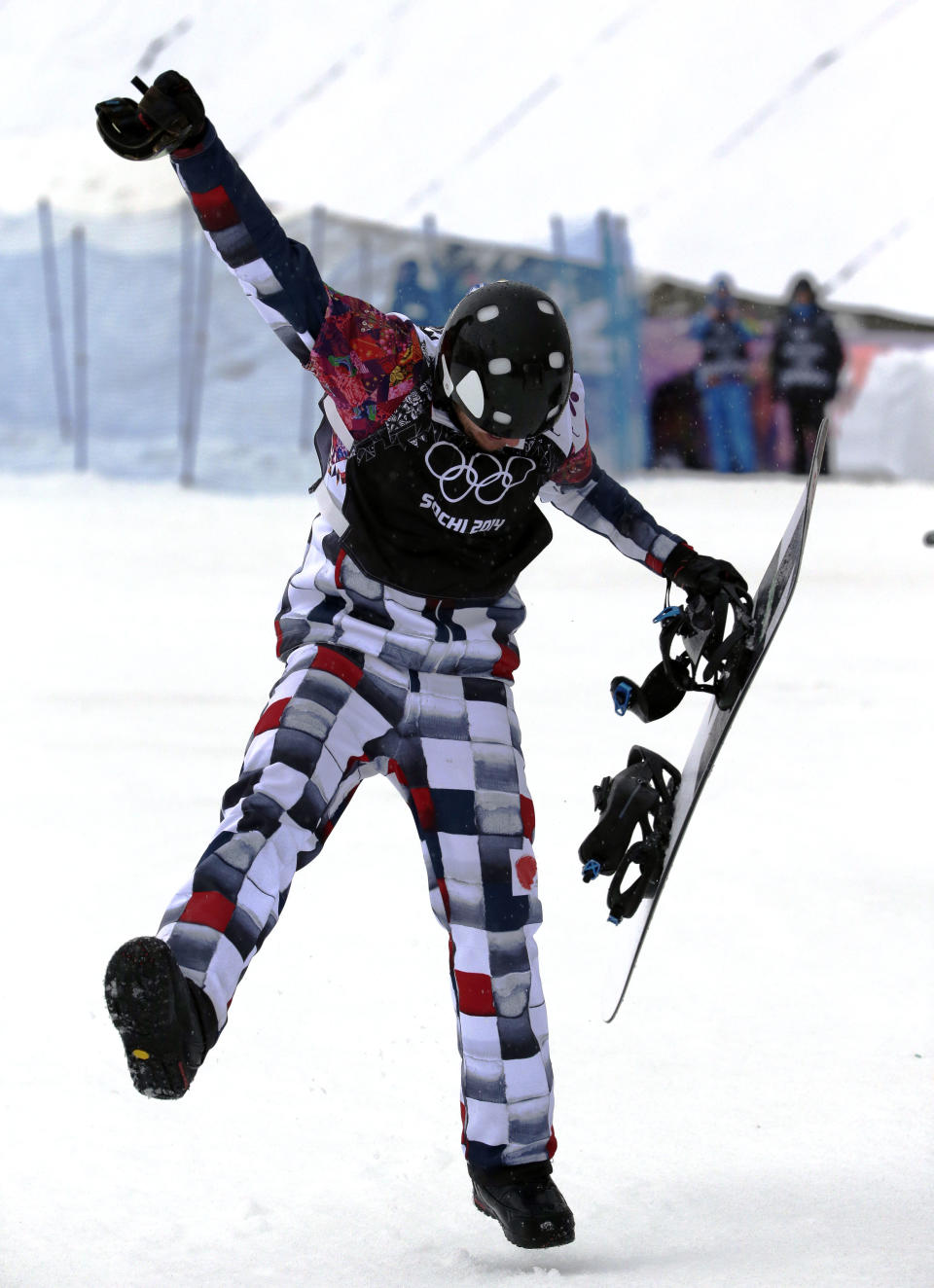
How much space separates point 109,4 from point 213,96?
3.99 meters

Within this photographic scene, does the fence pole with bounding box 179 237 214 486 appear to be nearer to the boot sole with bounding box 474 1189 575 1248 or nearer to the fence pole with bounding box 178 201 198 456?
the fence pole with bounding box 178 201 198 456

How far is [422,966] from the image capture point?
170 inches

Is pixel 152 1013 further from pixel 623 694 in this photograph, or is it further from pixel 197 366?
pixel 197 366

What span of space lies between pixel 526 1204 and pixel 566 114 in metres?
28.7

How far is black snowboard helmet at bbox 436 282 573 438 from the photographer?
270 centimetres

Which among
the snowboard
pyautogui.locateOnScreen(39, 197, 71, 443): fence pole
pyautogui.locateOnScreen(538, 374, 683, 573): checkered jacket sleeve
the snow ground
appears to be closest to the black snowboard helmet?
pyautogui.locateOnScreen(538, 374, 683, 573): checkered jacket sleeve

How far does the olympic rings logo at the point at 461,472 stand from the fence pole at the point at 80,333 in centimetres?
1505

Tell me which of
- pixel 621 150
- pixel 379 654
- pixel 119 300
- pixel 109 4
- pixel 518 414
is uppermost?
pixel 109 4

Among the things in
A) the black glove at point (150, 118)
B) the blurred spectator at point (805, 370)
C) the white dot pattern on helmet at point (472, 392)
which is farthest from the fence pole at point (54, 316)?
the black glove at point (150, 118)

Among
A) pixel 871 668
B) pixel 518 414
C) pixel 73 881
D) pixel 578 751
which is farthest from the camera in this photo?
pixel 871 668

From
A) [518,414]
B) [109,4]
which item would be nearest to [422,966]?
[518,414]

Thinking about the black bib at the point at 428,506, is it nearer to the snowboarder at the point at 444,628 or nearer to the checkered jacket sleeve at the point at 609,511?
the snowboarder at the point at 444,628

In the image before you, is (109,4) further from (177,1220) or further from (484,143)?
(177,1220)

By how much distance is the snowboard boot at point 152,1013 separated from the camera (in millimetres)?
2162
